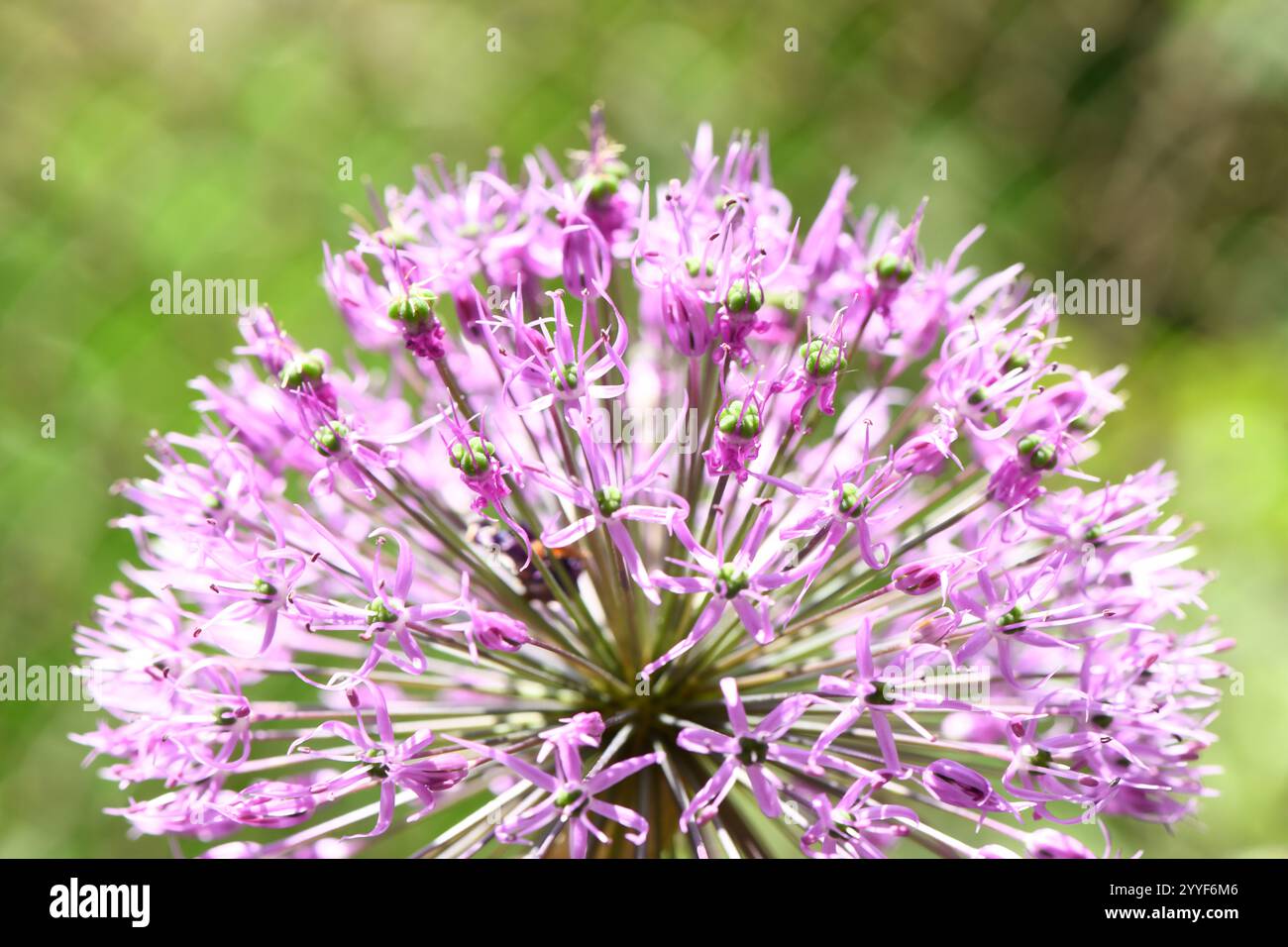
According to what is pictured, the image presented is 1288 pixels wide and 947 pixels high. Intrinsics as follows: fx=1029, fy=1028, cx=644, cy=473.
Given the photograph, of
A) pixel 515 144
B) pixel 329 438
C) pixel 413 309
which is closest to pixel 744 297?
pixel 413 309

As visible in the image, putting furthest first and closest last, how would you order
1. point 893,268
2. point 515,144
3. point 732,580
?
point 515,144, point 893,268, point 732,580

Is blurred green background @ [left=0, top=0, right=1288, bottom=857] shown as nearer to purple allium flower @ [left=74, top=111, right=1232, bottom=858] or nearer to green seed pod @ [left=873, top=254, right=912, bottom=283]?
purple allium flower @ [left=74, top=111, right=1232, bottom=858]

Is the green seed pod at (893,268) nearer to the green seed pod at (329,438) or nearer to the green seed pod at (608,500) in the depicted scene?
the green seed pod at (608,500)

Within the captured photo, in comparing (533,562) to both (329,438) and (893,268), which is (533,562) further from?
(893,268)

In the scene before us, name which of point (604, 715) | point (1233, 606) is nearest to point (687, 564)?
point (604, 715)

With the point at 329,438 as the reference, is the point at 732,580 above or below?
below

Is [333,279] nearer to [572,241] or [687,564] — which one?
[572,241]
